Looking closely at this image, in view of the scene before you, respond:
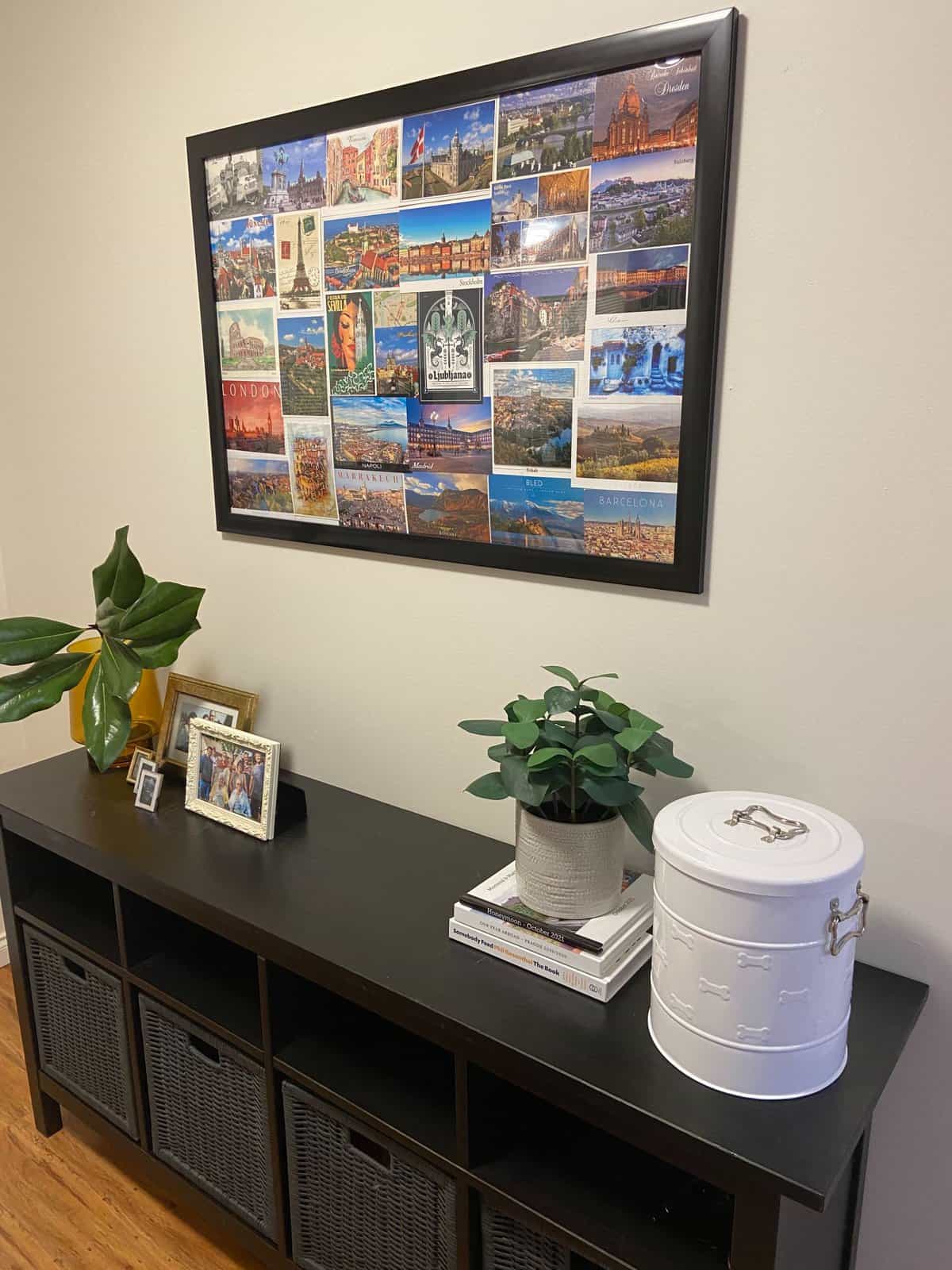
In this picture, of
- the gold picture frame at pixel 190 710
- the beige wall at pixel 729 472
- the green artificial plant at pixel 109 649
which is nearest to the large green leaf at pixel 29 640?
the green artificial plant at pixel 109 649

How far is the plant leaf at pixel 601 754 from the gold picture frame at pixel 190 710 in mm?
826

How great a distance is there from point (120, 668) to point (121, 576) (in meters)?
0.17

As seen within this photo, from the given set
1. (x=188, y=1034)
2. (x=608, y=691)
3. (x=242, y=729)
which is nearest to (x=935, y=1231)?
(x=608, y=691)

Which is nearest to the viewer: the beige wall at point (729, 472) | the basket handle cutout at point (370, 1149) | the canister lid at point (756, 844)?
the canister lid at point (756, 844)

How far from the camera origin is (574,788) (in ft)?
4.28

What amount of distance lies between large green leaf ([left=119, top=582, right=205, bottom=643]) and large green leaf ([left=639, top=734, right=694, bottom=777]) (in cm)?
87

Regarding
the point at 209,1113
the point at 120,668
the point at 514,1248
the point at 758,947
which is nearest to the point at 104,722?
the point at 120,668

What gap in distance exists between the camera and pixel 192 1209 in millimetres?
1841

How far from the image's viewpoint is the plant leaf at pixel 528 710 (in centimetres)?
132

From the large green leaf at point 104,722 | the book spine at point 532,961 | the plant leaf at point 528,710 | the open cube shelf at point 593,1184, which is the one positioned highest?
A: the plant leaf at point 528,710

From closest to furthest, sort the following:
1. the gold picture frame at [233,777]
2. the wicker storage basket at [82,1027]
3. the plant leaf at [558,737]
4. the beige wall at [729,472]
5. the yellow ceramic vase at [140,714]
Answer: the beige wall at [729,472], the plant leaf at [558,737], the gold picture frame at [233,777], the wicker storage basket at [82,1027], the yellow ceramic vase at [140,714]

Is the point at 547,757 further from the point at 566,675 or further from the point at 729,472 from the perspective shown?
the point at 729,472

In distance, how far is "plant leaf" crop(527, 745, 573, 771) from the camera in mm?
1252

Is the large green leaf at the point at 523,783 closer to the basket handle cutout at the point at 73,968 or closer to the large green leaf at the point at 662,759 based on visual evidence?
the large green leaf at the point at 662,759
